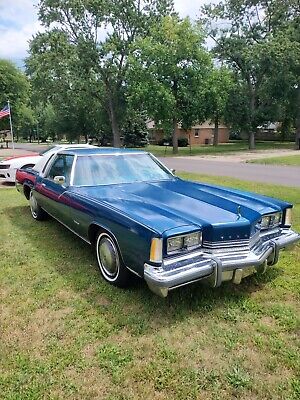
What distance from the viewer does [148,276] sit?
9.66 ft

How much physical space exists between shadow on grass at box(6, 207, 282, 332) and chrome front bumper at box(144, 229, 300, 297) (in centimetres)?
35

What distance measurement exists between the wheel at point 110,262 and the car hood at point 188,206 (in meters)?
0.42

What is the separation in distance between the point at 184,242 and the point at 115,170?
2.06m

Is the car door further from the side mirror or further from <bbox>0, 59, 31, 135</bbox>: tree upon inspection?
<bbox>0, 59, 31, 135</bbox>: tree

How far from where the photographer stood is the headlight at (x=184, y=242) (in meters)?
3.01

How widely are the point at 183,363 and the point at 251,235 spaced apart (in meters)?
1.43

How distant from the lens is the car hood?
3.18 m

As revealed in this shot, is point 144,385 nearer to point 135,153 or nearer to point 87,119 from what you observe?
point 135,153

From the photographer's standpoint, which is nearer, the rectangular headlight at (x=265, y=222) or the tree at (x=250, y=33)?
the rectangular headlight at (x=265, y=222)

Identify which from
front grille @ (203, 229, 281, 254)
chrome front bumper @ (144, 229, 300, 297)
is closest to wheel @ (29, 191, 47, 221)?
chrome front bumper @ (144, 229, 300, 297)

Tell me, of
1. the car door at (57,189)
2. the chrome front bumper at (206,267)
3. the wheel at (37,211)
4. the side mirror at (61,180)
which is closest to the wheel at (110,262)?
the chrome front bumper at (206,267)

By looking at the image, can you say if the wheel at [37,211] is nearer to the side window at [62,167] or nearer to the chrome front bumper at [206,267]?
the side window at [62,167]

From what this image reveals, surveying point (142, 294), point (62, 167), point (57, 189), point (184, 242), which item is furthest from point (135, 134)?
point (184, 242)

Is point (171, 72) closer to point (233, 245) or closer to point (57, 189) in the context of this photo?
point (57, 189)
